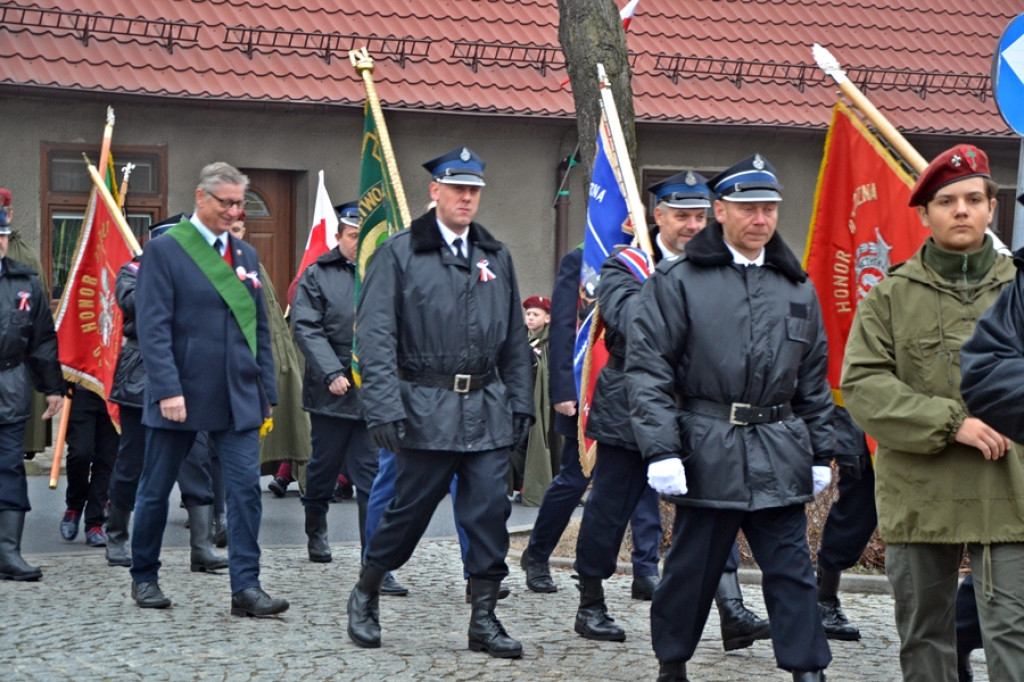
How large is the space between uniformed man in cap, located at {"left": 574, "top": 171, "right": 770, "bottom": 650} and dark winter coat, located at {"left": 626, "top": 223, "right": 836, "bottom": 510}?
942 millimetres

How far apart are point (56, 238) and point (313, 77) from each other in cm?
287

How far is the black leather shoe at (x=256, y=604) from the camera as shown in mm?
7055

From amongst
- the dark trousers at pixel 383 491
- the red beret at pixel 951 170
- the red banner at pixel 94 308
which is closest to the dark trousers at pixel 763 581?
the red beret at pixel 951 170

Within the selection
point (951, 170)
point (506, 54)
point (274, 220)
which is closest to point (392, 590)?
point (951, 170)

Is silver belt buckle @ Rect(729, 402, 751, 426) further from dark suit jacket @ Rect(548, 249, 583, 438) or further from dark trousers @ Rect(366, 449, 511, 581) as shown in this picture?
dark suit jacket @ Rect(548, 249, 583, 438)

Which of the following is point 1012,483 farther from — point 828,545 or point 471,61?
point 471,61

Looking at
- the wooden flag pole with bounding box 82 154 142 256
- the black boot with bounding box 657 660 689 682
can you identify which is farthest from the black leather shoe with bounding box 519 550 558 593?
the wooden flag pole with bounding box 82 154 142 256

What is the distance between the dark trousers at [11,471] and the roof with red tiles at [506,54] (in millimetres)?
6311

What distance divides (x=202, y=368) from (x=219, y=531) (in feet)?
8.08

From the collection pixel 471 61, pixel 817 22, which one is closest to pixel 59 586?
pixel 471 61

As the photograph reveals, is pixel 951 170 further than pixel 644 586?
No

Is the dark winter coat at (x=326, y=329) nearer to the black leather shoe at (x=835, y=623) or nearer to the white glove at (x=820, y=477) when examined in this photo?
the black leather shoe at (x=835, y=623)

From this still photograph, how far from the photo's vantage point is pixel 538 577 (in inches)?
314

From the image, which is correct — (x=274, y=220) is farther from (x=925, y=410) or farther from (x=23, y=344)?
(x=925, y=410)
